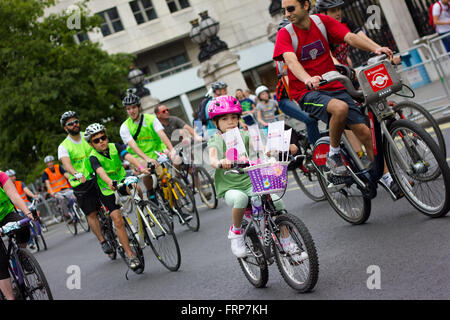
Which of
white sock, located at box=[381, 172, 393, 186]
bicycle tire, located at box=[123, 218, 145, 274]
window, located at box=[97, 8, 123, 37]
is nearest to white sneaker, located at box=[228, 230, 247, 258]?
white sock, located at box=[381, 172, 393, 186]

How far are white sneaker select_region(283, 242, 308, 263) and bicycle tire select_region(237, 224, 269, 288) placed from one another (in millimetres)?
407

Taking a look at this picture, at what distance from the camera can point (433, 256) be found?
490 cm

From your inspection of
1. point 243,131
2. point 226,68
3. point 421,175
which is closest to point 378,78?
point 421,175

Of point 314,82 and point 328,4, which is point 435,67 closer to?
point 328,4

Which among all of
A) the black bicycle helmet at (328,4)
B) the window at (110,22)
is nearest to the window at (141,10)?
the window at (110,22)

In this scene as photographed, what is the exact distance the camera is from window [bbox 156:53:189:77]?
4700 cm

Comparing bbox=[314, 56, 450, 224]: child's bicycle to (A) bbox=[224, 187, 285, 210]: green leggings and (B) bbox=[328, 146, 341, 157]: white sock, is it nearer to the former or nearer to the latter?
(B) bbox=[328, 146, 341, 157]: white sock

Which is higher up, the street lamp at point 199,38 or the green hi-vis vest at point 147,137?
the street lamp at point 199,38

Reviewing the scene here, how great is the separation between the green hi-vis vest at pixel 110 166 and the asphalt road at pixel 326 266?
4.19 feet

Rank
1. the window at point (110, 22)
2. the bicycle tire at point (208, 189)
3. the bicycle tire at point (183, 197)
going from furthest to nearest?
the window at point (110, 22) < the bicycle tire at point (208, 189) < the bicycle tire at point (183, 197)

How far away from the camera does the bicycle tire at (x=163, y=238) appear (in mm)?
7535

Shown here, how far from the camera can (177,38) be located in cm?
4538

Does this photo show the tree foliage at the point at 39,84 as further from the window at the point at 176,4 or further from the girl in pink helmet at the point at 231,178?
the girl in pink helmet at the point at 231,178

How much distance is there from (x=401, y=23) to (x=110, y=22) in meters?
30.7
